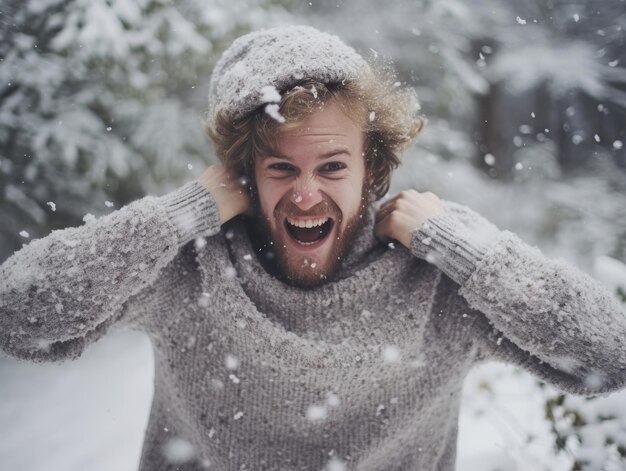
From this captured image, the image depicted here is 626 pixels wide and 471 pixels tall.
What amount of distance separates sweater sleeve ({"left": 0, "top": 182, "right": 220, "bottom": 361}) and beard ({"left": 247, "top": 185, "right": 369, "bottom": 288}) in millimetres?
272

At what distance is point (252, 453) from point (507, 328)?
2.87 feet

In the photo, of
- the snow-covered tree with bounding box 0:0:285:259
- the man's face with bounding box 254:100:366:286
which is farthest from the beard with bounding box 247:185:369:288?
the snow-covered tree with bounding box 0:0:285:259

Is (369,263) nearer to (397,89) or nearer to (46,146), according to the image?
(397,89)

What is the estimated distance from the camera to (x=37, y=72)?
11.2ft

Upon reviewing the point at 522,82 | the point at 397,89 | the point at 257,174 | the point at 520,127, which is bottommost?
the point at 520,127

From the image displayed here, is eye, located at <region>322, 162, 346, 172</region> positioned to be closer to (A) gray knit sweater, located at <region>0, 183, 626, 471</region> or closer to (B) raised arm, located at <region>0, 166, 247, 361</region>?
(A) gray knit sweater, located at <region>0, 183, 626, 471</region>

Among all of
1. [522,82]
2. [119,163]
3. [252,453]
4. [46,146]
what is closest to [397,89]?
[252,453]

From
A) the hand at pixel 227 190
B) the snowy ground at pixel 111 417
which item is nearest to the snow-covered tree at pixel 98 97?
the snowy ground at pixel 111 417

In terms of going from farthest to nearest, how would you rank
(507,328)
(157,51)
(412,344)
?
(157,51), (412,344), (507,328)

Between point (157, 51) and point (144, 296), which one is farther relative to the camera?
point (157, 51)

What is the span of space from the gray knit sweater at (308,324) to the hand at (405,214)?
0.04 meters

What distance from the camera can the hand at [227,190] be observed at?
1468mm

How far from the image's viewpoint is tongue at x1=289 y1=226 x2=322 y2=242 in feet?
5.13


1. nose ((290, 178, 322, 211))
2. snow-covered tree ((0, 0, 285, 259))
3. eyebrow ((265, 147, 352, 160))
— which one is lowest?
snow-covered tree ((0, 0, 285, 259))
